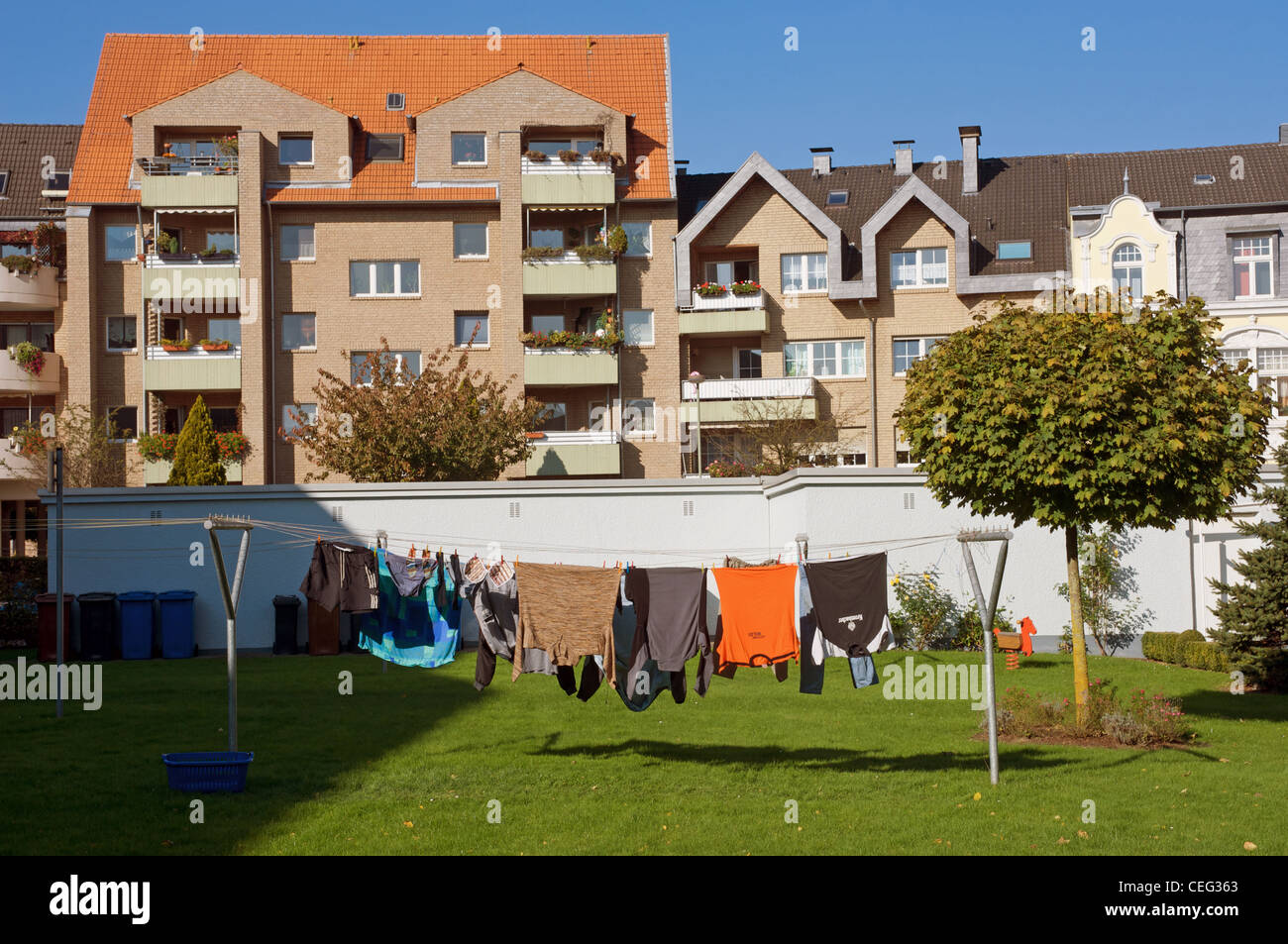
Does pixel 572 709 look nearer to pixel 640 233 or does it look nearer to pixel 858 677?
pixel 858 677

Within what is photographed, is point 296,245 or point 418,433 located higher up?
point 296,245

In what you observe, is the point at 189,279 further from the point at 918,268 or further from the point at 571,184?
the point at 918,268

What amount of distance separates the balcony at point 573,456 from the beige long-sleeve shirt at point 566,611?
2718 centimetres

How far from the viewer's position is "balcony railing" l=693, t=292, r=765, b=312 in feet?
154

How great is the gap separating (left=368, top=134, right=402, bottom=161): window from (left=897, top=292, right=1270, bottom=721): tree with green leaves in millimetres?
33042

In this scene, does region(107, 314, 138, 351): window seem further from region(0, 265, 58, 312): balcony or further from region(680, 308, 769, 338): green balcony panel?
region(680, 308, 769, 338): green balcony panel

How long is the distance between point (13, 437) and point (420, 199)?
635 inches

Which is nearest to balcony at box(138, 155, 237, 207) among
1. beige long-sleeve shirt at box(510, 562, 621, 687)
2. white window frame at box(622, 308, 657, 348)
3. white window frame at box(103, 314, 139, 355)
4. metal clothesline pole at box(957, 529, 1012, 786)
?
white window frame at box(103, 314, 139, 355)

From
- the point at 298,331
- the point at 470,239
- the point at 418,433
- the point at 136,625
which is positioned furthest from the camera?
the point at 470,239

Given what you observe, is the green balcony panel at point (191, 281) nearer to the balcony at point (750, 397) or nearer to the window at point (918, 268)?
the balcony at point (750, 397)

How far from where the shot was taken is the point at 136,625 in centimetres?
2861

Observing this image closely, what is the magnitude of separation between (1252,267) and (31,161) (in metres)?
44.8

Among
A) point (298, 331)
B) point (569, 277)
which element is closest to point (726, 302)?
point (569, 277)

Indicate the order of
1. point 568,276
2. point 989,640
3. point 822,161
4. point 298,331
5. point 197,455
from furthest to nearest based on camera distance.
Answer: point 822,161 < point 298,331 < point 568,276 < point 197,455 < point 989,640
